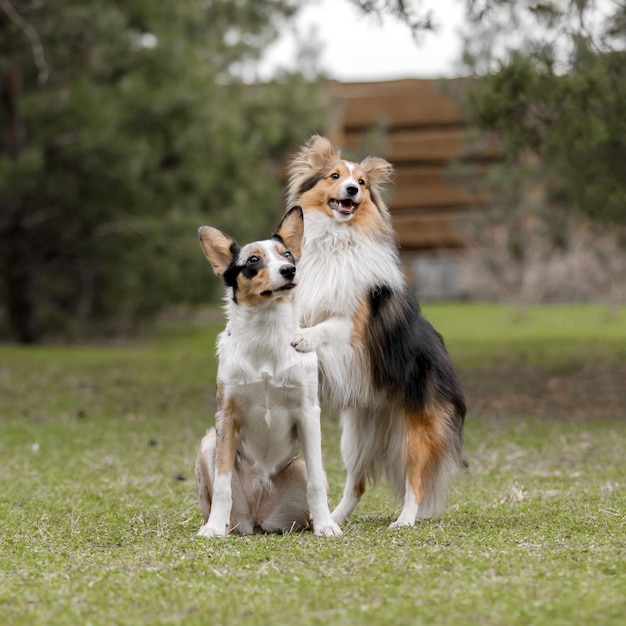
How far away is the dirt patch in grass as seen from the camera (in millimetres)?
10336

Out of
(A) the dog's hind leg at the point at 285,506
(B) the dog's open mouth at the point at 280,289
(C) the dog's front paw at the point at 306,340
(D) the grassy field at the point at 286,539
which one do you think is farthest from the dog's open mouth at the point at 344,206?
(D) the grassy field at the point at 286,539

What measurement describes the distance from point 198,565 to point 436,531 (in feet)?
4.30

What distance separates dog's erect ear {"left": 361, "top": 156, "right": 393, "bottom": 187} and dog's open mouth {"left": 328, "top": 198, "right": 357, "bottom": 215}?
0.28 meters

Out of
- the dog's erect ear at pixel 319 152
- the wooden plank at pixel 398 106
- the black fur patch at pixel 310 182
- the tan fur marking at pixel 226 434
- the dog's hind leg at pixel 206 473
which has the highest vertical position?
the wooden plank at pixel 398 106

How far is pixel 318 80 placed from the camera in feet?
75.6

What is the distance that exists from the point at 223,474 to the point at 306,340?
0.77m

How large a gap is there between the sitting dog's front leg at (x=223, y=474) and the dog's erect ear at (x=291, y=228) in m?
0.90

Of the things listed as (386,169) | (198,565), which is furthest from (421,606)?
(386,169)

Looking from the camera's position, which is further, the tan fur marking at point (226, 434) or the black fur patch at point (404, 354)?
the black fur patch at point (404, 354)

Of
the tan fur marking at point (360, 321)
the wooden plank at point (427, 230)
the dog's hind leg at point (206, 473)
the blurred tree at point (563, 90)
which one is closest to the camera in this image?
the dog's hind leg at point (206, 473)

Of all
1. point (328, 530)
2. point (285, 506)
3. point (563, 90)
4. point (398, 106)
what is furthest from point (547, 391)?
point (398, 106)

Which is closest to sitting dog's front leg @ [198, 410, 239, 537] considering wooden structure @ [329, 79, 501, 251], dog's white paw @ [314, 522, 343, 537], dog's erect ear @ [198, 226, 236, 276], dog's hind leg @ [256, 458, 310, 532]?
dog's hind leg @ [256, 458, 310, 532]

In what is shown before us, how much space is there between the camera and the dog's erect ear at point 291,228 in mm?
5219

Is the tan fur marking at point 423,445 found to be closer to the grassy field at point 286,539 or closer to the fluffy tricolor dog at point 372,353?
the fluffy tricolor dog at point 372,353
